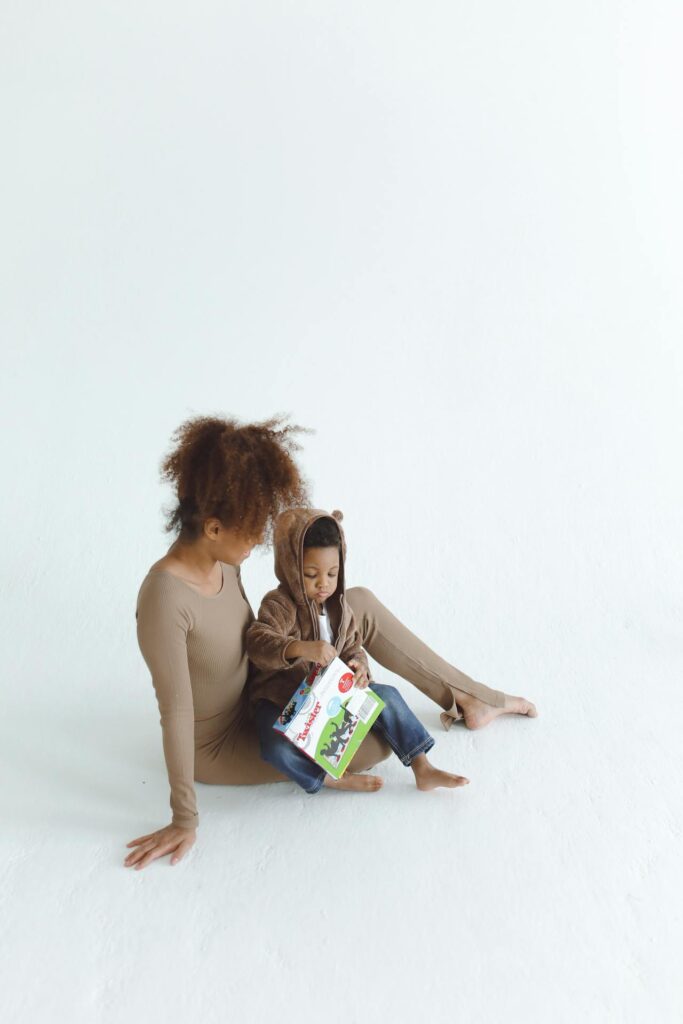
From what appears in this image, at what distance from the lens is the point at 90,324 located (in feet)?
13.9

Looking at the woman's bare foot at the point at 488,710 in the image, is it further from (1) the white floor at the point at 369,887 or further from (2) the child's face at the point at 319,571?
(2) the child's face at the point at 319,571

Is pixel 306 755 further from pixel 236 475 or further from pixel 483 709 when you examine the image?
pixel 236 475

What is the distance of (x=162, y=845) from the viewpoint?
2.50 meters

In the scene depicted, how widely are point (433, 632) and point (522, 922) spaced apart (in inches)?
51.3

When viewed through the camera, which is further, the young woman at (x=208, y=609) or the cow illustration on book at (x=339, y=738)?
the cow illustration on book at (x=339, y=738)

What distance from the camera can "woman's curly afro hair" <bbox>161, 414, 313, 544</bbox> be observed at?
2.40 metres

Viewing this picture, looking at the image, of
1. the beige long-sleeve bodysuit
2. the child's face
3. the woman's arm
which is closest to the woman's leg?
the beige long-sleeve bodysuit

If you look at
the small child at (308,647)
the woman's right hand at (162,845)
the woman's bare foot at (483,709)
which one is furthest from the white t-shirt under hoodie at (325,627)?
the woman's right hand at (162,845)

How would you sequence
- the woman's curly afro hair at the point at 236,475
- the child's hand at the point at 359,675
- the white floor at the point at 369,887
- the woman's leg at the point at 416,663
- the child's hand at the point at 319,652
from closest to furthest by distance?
the white floor at the point at 369,887, the woman's curly afro hair at the point at 236,475, the child's hand at the point at 319,652, the child's hand at the point at 359,675, the woman's leg at the point at 416,663

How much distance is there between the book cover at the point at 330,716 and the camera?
2.57 m

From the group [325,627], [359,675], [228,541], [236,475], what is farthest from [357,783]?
[236,475]

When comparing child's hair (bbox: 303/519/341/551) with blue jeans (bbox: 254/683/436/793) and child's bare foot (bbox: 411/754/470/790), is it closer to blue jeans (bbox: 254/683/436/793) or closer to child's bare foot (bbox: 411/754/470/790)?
blue jeans (bbox: 254/683/436/793)

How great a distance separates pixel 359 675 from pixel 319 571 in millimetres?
282

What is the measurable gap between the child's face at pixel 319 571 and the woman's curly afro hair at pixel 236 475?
164 millimetres
